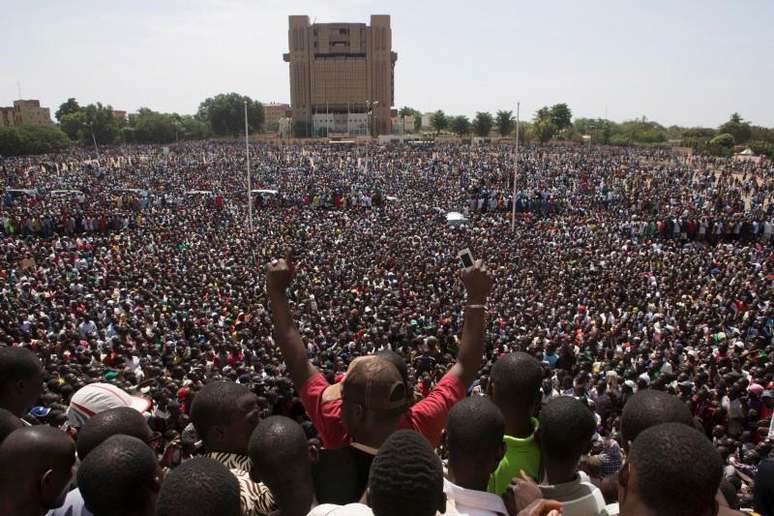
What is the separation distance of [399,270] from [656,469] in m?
13.9

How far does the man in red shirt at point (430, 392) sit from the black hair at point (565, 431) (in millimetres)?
351

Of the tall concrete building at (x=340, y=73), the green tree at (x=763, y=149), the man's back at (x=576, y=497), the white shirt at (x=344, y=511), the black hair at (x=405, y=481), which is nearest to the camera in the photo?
the black hair at (x=405, y=481)

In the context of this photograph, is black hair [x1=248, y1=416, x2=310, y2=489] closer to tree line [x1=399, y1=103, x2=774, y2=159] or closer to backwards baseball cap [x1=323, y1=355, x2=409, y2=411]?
backwards baseball cap [x1=323, y1=355, x2=409, y2=411]

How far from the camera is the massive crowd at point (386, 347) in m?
1.92

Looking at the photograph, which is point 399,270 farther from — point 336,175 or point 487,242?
point 336,175

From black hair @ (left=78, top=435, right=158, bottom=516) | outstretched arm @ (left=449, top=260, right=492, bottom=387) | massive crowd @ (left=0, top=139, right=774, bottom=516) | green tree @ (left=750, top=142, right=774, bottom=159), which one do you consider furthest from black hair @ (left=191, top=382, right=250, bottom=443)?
green tree @ (left=750, top=142, right=774, bottom=159)

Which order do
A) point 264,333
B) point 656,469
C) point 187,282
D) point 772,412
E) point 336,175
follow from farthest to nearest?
1. point 336,175
2. point 187,282
3. point 264,333
4. point 772,412
5. point 656,469

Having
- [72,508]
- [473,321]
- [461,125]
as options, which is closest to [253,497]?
[72,508]

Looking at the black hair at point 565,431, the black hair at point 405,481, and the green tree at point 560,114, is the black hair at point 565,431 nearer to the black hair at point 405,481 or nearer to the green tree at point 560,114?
the black hair at point 405,481

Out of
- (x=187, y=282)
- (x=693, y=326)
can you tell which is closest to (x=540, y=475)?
(x=693, y=326)

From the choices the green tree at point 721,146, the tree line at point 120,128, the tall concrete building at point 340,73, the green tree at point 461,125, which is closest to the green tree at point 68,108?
the tree line at point 120,128

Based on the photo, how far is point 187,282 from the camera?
13.8 meters

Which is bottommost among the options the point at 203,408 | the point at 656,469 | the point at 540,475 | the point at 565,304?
the point at 565,304

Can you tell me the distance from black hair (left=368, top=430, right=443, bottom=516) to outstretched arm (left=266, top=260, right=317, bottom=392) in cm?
101
